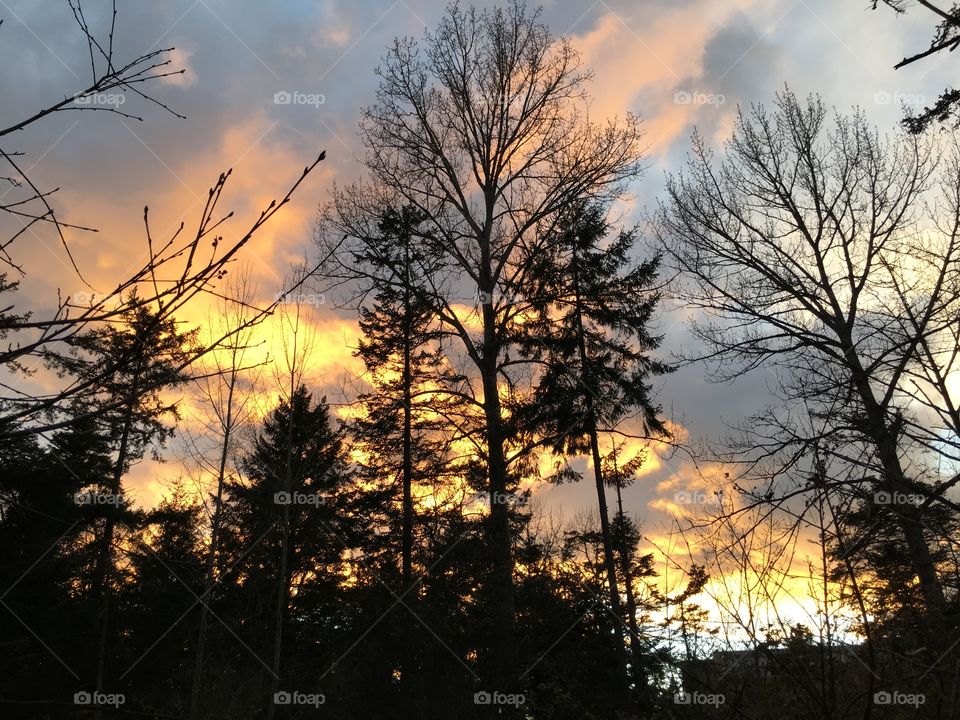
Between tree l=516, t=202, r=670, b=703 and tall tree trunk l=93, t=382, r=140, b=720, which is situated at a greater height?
tree l=516, t=202, r=670, b=703

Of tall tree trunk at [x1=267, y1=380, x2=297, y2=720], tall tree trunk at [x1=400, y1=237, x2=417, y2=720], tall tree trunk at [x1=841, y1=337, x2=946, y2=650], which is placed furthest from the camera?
tall tree trunk at [x1=400, y1=237, x2=417, y2=720]

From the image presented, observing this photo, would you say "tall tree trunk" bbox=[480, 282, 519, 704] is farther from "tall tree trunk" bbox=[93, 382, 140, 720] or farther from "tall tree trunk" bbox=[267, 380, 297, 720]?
"tall tree trunk" bbox=[93, 382, 140, 720]

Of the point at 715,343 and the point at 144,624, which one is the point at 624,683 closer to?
the point at 715,343

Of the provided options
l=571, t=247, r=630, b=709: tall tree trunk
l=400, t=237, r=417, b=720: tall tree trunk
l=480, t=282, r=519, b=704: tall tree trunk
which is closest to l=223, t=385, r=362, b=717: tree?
l=400, t=237, r=417, b=720: tall tree trunk

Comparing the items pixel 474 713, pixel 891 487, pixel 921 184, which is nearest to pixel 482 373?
pixel 474 713

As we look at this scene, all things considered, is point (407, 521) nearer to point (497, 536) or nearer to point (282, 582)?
point (497, 536)

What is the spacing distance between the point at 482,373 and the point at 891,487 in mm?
10987

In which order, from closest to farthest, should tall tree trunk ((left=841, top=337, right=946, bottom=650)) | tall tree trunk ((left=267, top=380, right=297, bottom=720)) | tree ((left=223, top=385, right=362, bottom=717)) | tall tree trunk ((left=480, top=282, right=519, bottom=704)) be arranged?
1. tall tree trunk ((left=841, top=337, right=946, bottom=650))
2. tall tree trunk ((left=267, top=380, right=297, bottom=720))
3. tall tree trunk ((left=480, top=282, right=519, bottom=704))
4. tree ((left=223, top=385, right=362, bottom=717))

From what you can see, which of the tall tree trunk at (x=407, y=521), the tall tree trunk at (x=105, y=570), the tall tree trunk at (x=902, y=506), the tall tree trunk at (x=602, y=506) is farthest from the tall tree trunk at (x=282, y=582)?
the tall tree trunk at (x=902, y=506)

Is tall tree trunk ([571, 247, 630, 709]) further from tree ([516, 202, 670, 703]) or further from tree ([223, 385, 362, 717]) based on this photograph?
tree ([223, 385, 362, 717])

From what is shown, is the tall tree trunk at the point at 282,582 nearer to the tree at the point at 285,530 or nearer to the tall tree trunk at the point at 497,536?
the tree at the point at 285,530

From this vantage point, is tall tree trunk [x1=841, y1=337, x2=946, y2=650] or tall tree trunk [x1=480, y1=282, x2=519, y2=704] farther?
tall tree trunk [x1=480, y1=282, x2=519, y2=704]

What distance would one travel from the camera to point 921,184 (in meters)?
12.0

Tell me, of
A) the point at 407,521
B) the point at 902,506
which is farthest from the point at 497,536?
the point at 902,506
